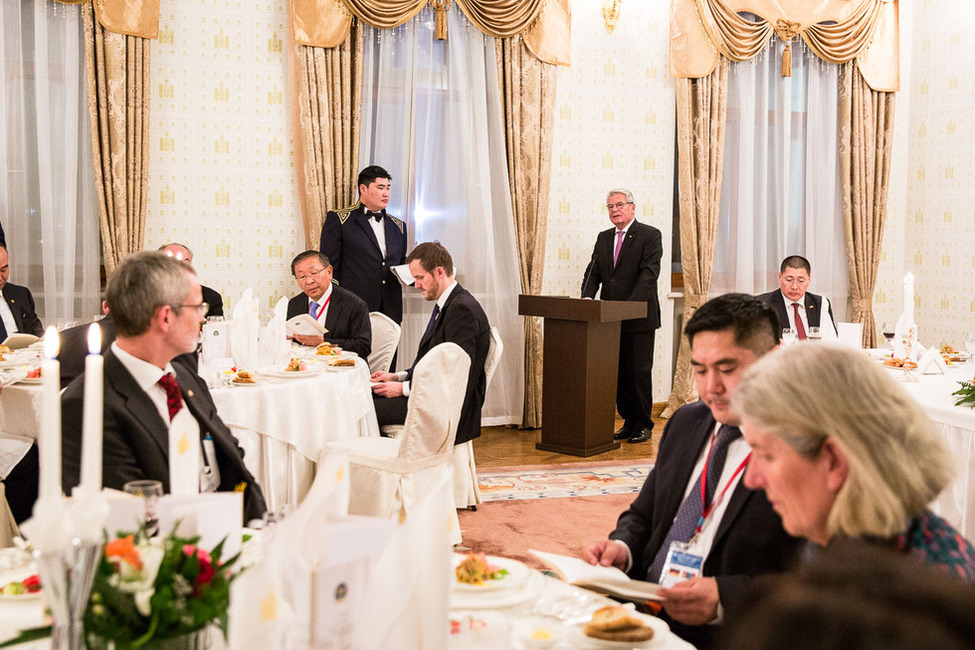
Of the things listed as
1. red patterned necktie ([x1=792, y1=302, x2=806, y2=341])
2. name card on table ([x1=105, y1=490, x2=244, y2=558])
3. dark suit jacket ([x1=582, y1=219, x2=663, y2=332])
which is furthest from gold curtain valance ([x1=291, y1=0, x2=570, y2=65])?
name card on table ([x1=105, y1=490, x2=244, y2=558])

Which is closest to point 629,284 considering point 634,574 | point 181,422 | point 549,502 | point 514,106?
point 514,106

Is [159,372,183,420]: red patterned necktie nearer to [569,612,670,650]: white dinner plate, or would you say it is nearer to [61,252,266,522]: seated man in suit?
[61,252,266,522]: seated man in suit

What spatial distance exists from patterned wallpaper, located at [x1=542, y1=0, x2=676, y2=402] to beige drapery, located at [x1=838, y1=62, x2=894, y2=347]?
1.85m

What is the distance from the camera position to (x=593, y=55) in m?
8.06

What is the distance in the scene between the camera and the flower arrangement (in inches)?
47.5

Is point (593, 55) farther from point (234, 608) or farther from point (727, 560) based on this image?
point (234, 608)

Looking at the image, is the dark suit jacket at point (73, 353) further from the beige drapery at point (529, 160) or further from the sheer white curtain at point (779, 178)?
the sheer white curtain at point (779, 178)

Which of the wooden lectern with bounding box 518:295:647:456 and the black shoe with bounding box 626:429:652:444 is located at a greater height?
the wooden lectern with bounding box 518:295:647:456

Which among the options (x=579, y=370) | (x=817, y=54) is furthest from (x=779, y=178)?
(x=579, y=370)

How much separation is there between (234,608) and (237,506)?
460 millimetres

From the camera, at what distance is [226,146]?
7090 millimetres

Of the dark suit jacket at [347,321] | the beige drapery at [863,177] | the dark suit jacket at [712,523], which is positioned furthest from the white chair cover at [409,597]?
the beige drapery at [863,177]

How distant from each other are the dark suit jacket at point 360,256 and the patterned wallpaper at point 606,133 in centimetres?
155

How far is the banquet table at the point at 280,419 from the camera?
4.05 meters
